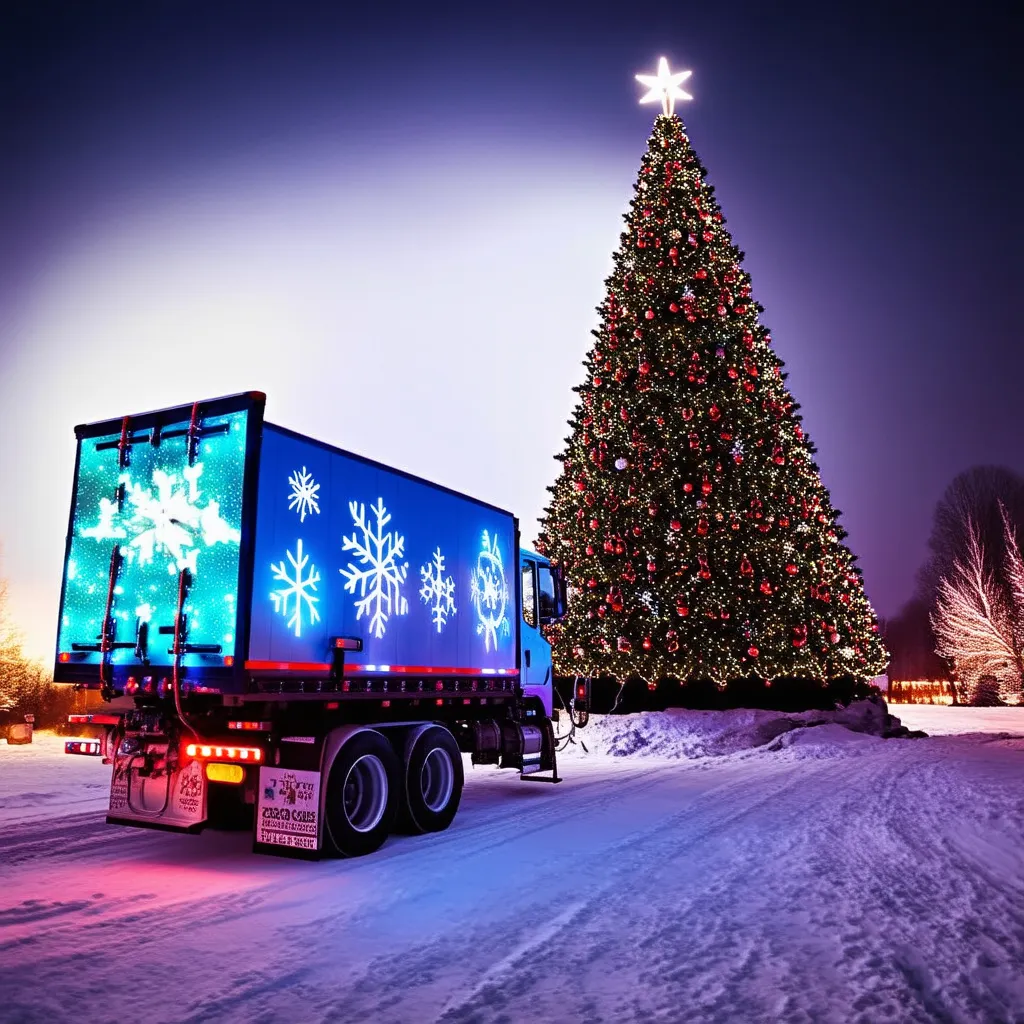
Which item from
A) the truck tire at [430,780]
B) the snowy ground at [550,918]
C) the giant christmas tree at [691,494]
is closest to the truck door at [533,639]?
the snowy ground at [550,918]

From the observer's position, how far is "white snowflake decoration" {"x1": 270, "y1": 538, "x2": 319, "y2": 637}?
7.57 m

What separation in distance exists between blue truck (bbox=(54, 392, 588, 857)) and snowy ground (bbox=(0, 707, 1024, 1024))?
62 cm

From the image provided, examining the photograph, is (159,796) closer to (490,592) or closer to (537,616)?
(490,592)

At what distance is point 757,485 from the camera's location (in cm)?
2011

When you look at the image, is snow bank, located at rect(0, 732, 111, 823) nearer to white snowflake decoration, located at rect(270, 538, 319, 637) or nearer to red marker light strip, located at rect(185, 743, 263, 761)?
red marker light strip, located at rect(185, 743, 263, 761)

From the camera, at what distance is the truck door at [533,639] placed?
1257 cm

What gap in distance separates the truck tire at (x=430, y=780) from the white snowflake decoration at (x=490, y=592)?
5.63ft

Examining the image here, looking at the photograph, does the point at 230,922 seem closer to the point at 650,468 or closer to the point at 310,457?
the point at 310,457

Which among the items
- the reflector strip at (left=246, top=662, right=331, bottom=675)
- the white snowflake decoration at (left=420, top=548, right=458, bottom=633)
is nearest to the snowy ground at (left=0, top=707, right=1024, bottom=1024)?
the reflector strip at (left=246, top=662, right=331, bottom=675)

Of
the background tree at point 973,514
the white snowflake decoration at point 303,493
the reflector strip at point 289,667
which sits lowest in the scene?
the reflector strip at point 289,667

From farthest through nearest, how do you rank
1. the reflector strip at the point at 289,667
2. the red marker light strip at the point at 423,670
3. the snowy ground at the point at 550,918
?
1. the red marker light strip at the point at 423,670
2. the reflector strip at the point at 289,667
3. the snowy ground at the point at 550,918

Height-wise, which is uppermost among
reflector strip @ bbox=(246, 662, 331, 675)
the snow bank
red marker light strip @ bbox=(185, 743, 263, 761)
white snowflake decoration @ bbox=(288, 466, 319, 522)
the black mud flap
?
white snowflake decoration @ bbox=(288, 466, 319, 522)

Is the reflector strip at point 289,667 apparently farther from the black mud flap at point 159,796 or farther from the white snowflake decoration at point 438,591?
the white snowflake decoration at point 438,591

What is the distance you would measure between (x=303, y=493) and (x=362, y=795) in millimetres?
3133
